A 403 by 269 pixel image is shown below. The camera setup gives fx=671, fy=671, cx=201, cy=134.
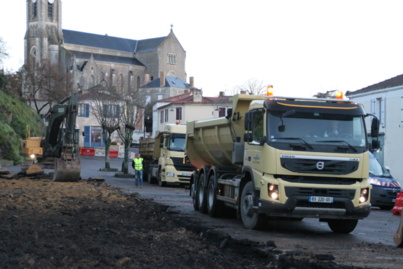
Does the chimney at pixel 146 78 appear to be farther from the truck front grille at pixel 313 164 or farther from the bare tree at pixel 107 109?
the truck front grille at pixel 313 164

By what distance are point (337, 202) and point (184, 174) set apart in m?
19.6

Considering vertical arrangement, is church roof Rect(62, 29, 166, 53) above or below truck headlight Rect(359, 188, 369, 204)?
above

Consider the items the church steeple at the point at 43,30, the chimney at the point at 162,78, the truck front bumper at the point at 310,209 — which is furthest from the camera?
the chimney at the point at 162,78

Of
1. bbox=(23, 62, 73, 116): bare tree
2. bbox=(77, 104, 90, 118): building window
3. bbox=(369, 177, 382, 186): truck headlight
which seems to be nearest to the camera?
bbox=(369, 177, 382, 186): truck headlight

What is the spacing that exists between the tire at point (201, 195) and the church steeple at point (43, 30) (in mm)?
117442

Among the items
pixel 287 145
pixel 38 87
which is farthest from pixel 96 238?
pixel 38 87

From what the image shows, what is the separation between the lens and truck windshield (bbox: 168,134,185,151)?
32925 millimetres

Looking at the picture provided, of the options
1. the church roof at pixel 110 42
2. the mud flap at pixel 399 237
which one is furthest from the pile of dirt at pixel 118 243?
the church roof at pixel 110 42

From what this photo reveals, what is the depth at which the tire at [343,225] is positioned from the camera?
49.7 feet

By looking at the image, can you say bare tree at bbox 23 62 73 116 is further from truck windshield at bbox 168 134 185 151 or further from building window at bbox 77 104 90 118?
truck windshield at bbox 168 134 185 151

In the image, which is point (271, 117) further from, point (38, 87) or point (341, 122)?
point (38, 87)

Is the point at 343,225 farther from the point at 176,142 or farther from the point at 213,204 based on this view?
the point at 176,142

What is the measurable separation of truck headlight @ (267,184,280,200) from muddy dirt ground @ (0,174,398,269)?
1.57 metres

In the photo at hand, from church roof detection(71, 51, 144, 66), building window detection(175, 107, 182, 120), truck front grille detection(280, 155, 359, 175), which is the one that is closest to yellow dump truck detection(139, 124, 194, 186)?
truck front grille detection(280, 155, 359, 175)
